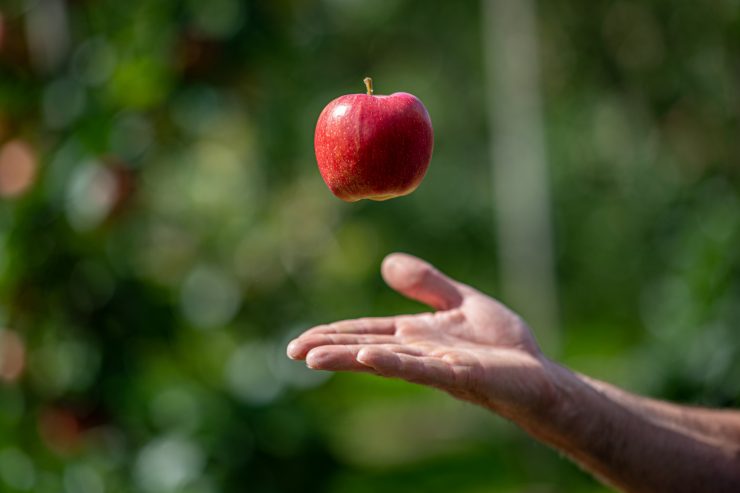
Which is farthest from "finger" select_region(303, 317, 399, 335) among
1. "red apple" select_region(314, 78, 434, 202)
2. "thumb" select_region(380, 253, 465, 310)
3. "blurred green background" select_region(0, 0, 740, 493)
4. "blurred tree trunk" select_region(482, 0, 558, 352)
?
"blurred tree trunk" select_region(482, 0, 558, 352)

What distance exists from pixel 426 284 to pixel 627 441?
445 mm

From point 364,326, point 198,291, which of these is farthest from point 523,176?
point 364,326

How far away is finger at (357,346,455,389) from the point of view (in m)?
1.32

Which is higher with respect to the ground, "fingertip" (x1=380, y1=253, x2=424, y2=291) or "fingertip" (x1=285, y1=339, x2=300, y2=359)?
"fingertip" (x1=380, y1=253, x2=424, y2=291)

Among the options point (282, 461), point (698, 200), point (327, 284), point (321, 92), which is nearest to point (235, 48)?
point (282, 461)

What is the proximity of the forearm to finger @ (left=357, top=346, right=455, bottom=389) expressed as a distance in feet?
0.94

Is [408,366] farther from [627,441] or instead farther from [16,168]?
[16,168]

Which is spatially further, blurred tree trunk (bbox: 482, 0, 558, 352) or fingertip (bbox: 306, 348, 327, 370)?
blurred tree trunk (bbox: 482, 0, 558, 352)

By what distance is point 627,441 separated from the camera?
5.63 feet

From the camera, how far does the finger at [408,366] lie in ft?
4.33

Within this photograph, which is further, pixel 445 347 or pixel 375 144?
pixel 445 347

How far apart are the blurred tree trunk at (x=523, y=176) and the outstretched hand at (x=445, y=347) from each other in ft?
16.0

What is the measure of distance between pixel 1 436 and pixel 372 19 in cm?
879

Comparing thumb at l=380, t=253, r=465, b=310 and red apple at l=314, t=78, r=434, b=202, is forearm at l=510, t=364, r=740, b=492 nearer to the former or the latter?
thumb at l=380, t=253, r=465, b=310
